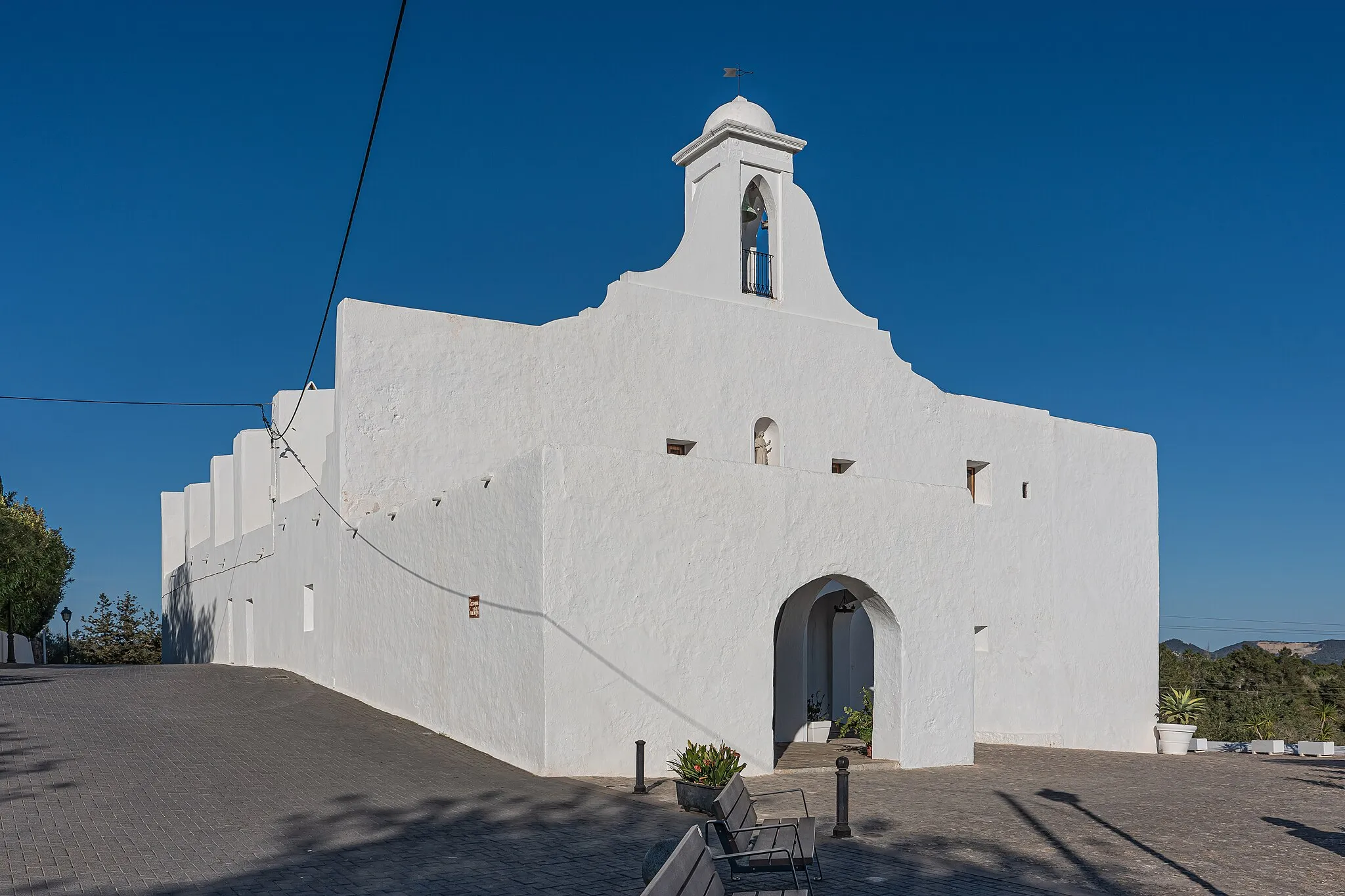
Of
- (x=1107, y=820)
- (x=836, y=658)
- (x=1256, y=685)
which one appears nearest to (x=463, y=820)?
(x=1107, y=820)

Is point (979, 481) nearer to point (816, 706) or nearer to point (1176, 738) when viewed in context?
point (816, 706)

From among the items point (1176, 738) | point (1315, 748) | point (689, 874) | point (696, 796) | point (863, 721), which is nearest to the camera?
point (689, 874)

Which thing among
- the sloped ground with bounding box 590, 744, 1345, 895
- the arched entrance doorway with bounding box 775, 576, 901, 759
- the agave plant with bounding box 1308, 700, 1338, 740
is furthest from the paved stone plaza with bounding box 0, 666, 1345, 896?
the agave plant with bounding box 1308, 700, 1338, 740

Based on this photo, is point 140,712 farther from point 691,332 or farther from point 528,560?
point 691,332

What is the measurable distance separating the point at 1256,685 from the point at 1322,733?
14.1m

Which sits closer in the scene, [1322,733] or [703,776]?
[703,776]

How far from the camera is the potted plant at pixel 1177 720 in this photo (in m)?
23.0

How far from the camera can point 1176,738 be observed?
75.5 ft

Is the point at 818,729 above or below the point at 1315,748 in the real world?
above

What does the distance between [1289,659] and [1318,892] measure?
39376 mm

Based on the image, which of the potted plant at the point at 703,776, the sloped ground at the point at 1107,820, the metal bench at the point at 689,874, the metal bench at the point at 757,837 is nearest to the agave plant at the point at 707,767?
the potted plant at the point at 703,776

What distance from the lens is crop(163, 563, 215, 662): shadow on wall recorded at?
30.9 m

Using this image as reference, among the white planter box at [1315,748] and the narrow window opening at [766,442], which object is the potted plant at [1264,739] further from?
the narrow window opening at [766,442]

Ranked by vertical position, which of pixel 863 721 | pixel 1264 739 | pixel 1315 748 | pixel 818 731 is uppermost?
pixel 863 721
